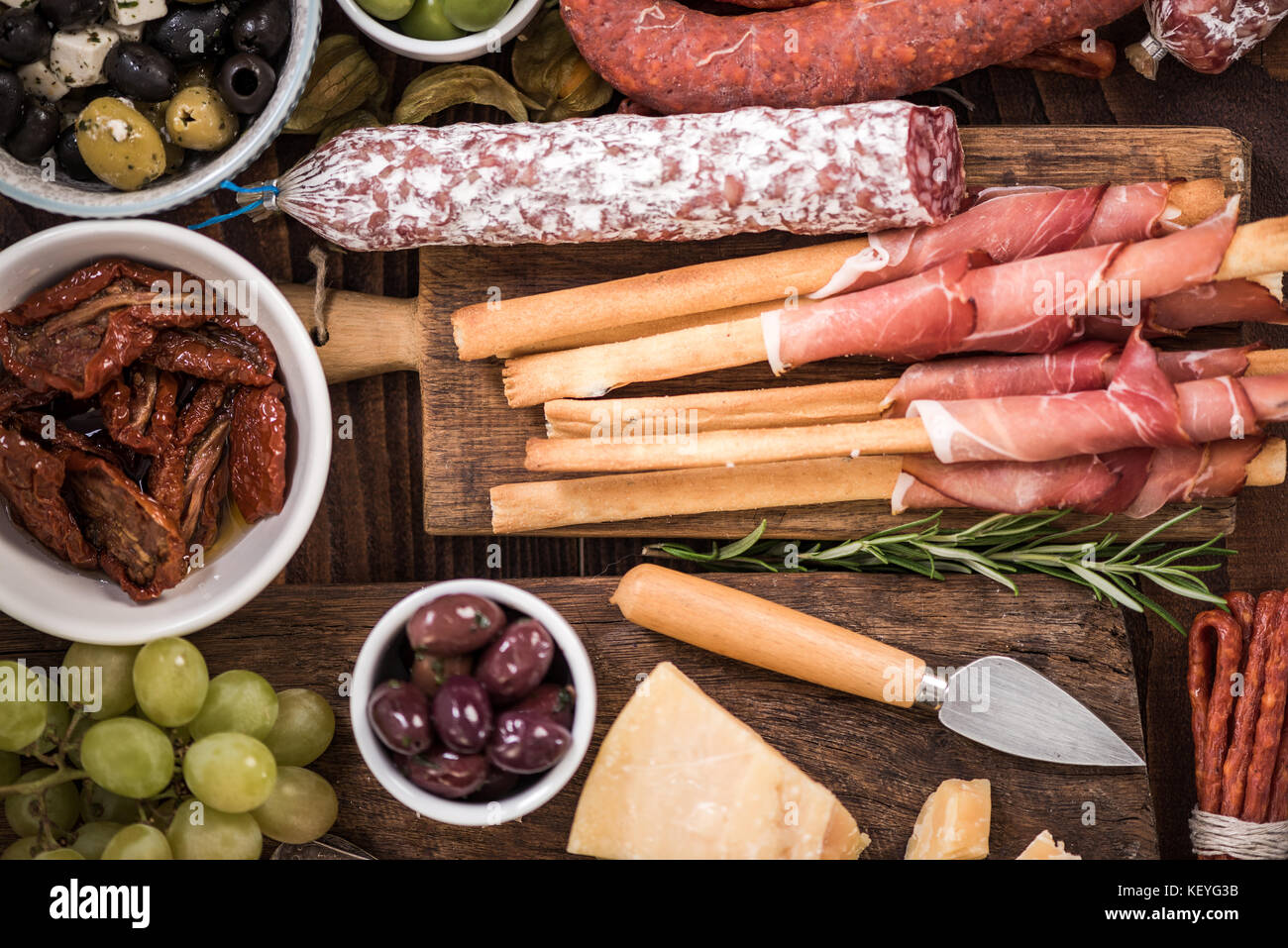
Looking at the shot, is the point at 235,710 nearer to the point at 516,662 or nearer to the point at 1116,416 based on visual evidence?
the point at 516,662

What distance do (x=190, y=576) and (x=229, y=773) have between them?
294mm

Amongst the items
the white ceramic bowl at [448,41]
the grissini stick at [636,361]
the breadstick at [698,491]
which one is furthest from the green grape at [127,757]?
the white ceramic bowl at [448,41]

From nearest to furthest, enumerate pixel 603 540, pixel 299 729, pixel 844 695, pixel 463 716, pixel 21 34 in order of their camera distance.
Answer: pixel 463 716
pixel 21 34
pixel 299 729
pixel 844 695
pixel 603 540

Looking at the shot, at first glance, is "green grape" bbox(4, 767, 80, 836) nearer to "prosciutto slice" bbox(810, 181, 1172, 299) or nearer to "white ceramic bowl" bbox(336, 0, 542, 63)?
"white ceramic bowl" bbox(336, 0, 542, 63)

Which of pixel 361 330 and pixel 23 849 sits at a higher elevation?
pixel 361 330

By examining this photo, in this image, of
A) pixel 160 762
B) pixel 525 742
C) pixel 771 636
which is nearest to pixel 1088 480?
pixel 771 636

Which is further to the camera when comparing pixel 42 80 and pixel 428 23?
pixel 428 23

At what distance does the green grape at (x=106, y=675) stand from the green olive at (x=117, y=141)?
2.20 ft

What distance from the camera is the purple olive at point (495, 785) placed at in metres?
1.37

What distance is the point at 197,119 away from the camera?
4.90 ft

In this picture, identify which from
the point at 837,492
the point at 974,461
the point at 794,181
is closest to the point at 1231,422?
the point at 974,461

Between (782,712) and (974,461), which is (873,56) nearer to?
(974,461)

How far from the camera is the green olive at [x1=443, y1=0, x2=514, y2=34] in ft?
5.09

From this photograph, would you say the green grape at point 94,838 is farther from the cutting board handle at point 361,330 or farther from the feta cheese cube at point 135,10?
the feta cheese cube at point 135,10
